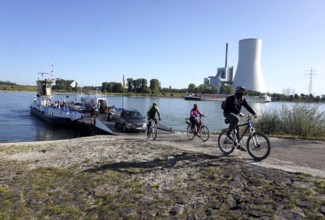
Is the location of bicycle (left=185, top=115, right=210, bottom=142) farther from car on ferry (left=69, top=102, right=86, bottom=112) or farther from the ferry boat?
car on ferry (left=69, top=102, right=86, bottom=112)

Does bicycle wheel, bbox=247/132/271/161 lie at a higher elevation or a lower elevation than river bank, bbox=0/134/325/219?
higher

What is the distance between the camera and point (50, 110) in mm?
36000

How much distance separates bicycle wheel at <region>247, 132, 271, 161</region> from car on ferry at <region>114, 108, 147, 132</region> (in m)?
11.3

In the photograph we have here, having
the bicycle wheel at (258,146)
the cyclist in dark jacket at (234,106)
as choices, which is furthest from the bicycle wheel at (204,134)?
the bicycle wheel at (258,146)

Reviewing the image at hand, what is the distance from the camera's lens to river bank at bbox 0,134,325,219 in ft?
14.9

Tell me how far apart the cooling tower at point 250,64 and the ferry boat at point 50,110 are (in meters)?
63.9

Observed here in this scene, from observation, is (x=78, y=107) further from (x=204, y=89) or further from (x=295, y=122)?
(x=204, y=89)

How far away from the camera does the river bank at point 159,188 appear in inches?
178

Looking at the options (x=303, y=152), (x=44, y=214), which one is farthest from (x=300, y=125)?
(x=44, y=214)

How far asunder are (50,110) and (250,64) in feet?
233

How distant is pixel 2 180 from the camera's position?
639 centimetres

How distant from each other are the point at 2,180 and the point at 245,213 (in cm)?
526

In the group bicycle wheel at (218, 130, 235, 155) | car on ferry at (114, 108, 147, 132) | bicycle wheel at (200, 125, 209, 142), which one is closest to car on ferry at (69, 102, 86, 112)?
car on ferry at (114, 108, 147, 132)

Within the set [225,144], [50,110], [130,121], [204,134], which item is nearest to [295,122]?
[204,134]
